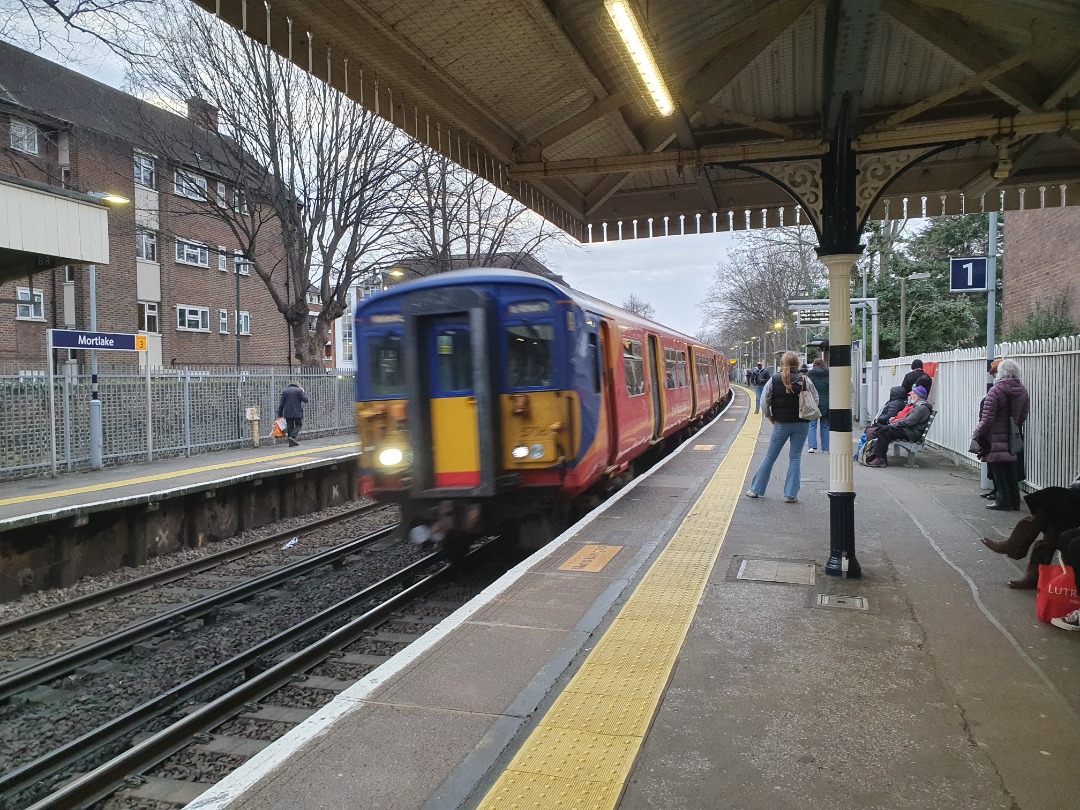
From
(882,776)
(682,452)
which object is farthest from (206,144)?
(882,776)

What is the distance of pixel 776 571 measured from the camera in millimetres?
6113

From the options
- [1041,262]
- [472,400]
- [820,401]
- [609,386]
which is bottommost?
[820,401]

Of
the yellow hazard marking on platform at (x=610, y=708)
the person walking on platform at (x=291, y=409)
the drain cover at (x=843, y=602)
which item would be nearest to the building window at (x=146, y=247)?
the person walking on platform at (x=291, y=409)

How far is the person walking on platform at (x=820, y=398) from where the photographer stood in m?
13.6

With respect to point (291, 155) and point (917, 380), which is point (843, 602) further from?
point (291, 155)

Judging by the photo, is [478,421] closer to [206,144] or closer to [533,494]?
[533,494]

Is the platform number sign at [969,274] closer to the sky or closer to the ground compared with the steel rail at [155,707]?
closer to the sky

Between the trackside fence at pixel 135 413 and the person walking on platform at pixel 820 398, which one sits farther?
the person walking on platform at pixel 820 398

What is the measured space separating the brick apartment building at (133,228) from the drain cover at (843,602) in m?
19.5

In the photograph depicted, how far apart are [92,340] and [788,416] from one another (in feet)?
40.5

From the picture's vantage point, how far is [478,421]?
7.38 m

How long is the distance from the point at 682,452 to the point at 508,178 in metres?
8.70

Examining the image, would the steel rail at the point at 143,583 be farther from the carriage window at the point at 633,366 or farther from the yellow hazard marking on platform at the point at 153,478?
the carriage window at the point at 633,366

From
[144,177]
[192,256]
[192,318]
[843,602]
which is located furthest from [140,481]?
[192,256]
